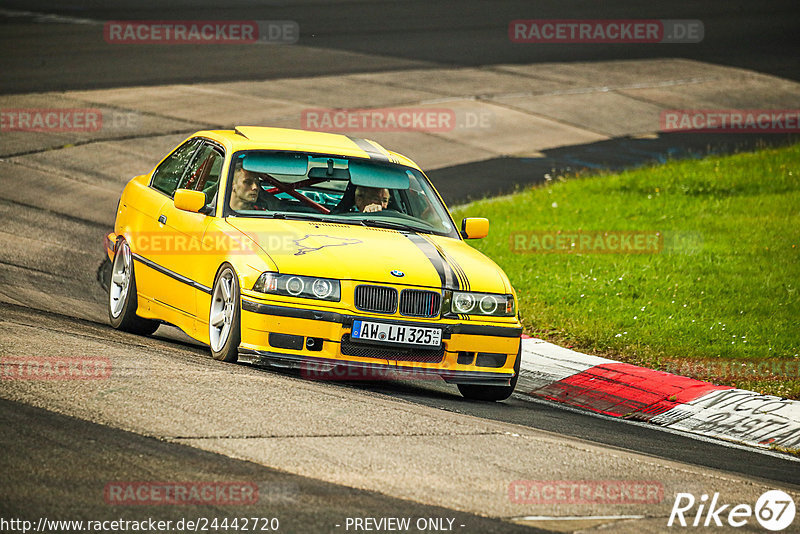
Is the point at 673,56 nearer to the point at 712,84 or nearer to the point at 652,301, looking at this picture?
the point at 712,84

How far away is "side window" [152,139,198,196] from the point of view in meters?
9.58

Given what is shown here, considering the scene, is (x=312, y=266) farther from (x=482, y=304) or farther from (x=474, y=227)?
(x=474, y=227)

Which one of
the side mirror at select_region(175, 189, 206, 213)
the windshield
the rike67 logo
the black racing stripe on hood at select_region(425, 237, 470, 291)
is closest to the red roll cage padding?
the windshield

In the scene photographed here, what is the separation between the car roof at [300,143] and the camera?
9.05 metres

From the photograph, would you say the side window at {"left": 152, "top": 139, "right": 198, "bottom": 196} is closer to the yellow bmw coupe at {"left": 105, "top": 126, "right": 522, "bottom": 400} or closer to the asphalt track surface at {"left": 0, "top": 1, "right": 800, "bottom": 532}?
the yellow bmw coupe at {"left": 105, "top": 126, "right": 522, "bottom": 400}

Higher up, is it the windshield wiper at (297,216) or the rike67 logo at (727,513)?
the windshield wiper at (297,216)

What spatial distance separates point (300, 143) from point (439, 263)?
1776mm

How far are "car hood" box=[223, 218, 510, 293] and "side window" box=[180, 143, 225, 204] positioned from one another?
0.67 meters

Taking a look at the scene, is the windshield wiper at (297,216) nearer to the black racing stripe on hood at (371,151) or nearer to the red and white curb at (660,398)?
the black racing stripe on hood at (371,151)

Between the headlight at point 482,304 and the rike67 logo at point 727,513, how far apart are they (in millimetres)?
2387

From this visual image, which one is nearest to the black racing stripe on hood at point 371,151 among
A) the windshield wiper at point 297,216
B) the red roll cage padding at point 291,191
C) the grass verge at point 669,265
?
the red roll cage padding at point 291,191

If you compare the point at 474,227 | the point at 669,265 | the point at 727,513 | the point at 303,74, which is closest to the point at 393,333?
the point at 474,227

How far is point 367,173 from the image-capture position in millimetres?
9148

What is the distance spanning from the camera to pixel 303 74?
2422 cm
